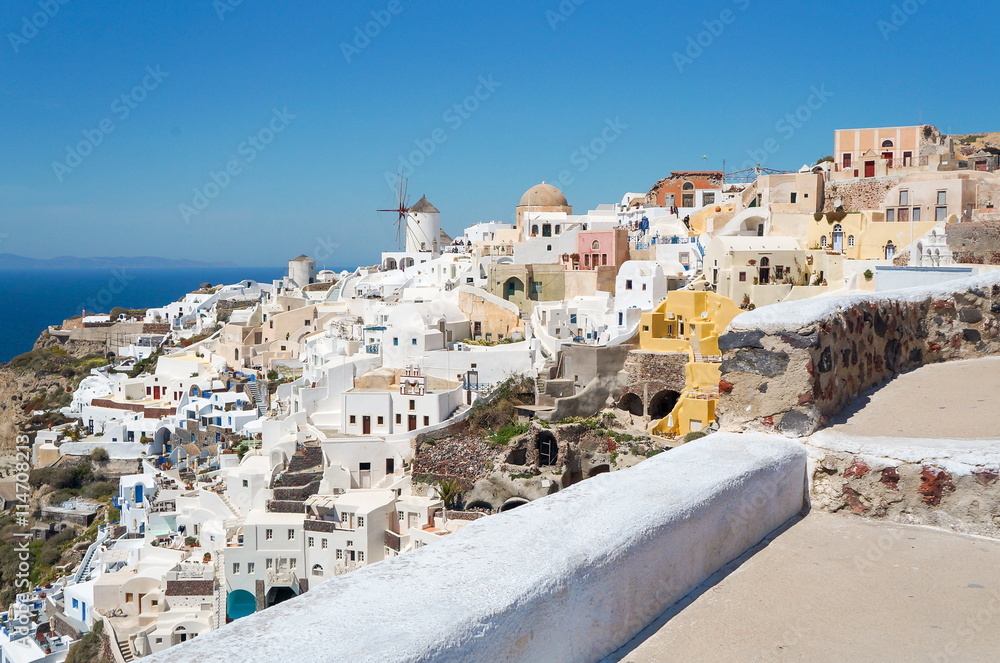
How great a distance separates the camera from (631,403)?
17.9m

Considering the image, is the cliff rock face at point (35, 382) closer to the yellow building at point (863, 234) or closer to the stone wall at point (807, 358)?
the yellow building at point (863, 234)

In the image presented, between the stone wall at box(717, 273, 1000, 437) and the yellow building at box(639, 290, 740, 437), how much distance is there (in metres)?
11.7

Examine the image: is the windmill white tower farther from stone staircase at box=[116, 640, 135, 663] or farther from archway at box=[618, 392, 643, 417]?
stone staircase at box=[116, 640, 135, 663]

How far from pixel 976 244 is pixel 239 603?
1472 centimetres

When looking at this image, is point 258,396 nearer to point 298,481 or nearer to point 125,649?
point 298,481

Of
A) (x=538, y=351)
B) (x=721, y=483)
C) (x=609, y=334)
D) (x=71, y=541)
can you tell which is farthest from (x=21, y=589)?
(x=721, y=483)

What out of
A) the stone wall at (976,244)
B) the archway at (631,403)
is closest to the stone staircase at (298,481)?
the archway at (631,403)

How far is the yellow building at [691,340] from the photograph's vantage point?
1530 centimetres

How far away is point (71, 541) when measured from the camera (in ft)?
77.5

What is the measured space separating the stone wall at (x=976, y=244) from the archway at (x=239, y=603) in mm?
13849

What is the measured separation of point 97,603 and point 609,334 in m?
12.7

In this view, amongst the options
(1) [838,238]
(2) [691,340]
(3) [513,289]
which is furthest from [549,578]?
(3) [513,289]

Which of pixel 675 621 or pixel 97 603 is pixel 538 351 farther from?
pixel 675 621

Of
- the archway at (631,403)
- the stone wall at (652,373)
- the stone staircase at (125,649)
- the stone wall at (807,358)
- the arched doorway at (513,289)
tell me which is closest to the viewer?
the stone wall at (807,358)
